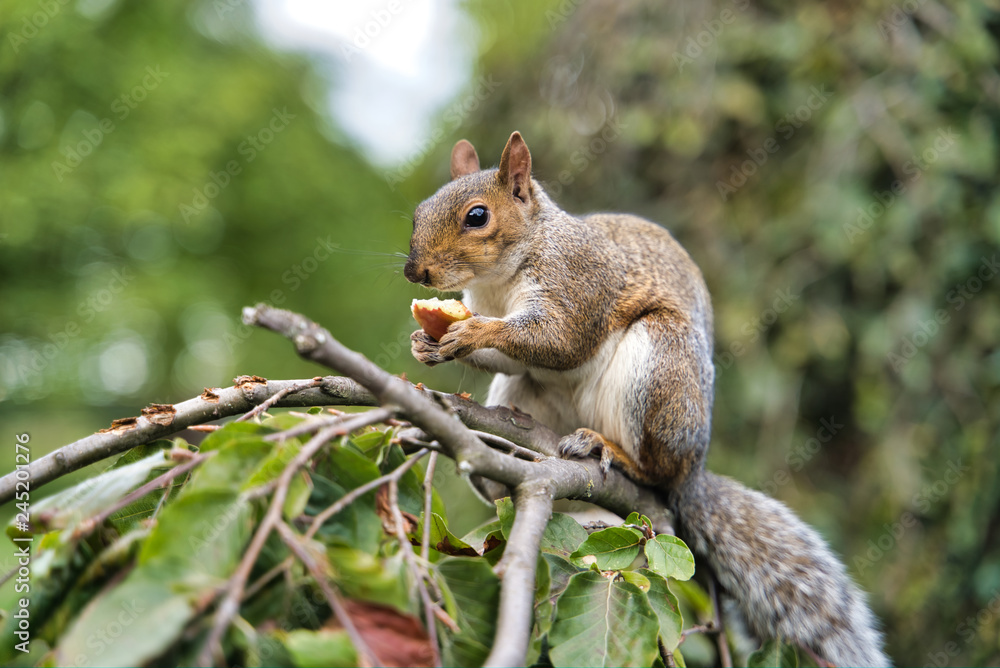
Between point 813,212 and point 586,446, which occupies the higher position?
point 813,212

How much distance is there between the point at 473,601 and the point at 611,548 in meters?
0.30

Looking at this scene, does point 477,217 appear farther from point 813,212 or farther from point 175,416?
point 813,212

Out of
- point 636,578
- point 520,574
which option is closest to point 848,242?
point 636,578

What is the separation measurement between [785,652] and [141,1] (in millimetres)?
6922

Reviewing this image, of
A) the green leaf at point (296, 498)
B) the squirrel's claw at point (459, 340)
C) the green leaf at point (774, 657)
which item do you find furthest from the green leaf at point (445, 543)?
the green leaf at point (774, 657)

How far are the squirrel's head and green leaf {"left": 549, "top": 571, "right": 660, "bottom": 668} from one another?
83 centimetres

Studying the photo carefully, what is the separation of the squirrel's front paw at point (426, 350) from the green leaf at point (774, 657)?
2.28ft

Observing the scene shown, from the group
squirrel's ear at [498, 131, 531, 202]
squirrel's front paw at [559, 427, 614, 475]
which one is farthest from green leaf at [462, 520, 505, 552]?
squirrel's ear at [498, 131, 531, 202]

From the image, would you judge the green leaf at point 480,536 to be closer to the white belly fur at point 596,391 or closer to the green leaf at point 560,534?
the green leaf at point 560,534

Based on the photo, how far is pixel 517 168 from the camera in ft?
5.33

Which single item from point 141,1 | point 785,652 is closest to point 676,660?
point 785,652

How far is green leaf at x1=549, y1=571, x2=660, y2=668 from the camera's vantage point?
2.39ft

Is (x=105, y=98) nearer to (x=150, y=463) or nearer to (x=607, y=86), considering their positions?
(x=607, y=86)

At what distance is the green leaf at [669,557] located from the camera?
87cm
